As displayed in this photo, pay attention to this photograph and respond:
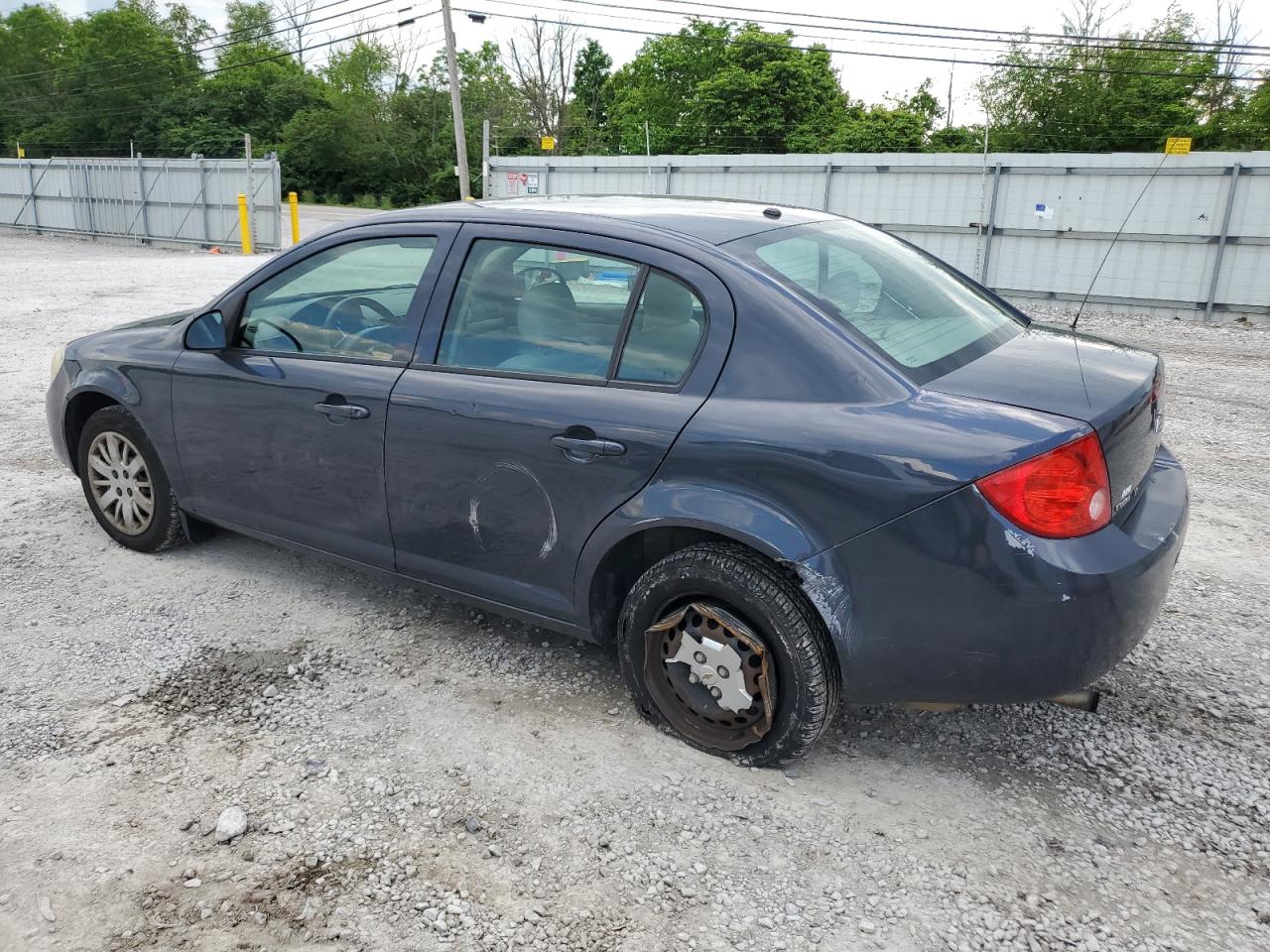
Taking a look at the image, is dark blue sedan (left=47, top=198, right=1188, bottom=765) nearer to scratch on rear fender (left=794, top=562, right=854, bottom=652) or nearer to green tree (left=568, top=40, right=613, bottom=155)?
scratch on rear fender (left=794, top=562, right=854, bottom=652)

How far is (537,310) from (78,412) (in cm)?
268

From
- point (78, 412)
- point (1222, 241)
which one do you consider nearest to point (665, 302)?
point (78, 412)

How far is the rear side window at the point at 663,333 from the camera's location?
2934 mm

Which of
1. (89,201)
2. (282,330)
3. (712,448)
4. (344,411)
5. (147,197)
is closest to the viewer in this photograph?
(712,448)

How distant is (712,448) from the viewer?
2771mm

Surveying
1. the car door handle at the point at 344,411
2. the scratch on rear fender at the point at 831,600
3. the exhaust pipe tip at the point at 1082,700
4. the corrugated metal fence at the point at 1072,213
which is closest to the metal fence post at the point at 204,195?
the corrugated metal fence at the point at 1072,213

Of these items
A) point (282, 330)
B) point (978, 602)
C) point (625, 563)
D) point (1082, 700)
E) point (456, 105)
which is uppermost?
point (456, 105)

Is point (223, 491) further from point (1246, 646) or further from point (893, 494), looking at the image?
point (1246, 646)

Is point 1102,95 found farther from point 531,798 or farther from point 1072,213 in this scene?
point 531,798

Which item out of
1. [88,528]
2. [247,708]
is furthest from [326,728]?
[88,528]

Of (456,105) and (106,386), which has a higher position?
(456,105)

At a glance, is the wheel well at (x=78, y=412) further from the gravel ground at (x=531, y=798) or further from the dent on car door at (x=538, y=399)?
the dent on car door at (x=538, y=399)

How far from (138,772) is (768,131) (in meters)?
51.1

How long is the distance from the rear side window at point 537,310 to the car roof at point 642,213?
0.42 feet
